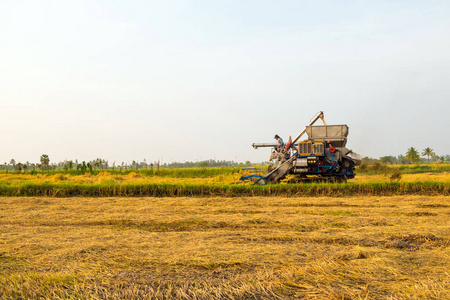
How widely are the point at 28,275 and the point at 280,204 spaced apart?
7.58m

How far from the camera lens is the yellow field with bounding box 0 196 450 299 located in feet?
11.3

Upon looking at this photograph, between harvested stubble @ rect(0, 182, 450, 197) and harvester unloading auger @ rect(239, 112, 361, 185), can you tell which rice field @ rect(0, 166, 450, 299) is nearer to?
harvested stubble @ rect(0, 182, 450, 197)

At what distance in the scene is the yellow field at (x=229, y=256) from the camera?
3445 mm

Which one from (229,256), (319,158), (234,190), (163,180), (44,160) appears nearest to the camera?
(229,256)

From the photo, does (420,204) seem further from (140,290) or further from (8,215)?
(8,215)

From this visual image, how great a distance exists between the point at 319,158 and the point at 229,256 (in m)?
10.6

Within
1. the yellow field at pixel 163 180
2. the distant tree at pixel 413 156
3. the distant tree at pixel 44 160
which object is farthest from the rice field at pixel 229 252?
the distant tree at pixel 413 156

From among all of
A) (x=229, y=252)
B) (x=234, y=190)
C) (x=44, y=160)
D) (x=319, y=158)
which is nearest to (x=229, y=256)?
(x=229, y=252)

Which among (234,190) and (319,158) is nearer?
(234,190)

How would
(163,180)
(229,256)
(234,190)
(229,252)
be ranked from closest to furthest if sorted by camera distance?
(229,256) < (229,252) < (234,190) < (163,180)

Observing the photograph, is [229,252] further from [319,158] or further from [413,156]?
[413,156]

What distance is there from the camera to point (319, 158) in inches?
565

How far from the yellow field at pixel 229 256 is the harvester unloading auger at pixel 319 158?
5.70 metres

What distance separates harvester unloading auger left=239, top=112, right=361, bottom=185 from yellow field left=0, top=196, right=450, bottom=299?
18.7 feet
